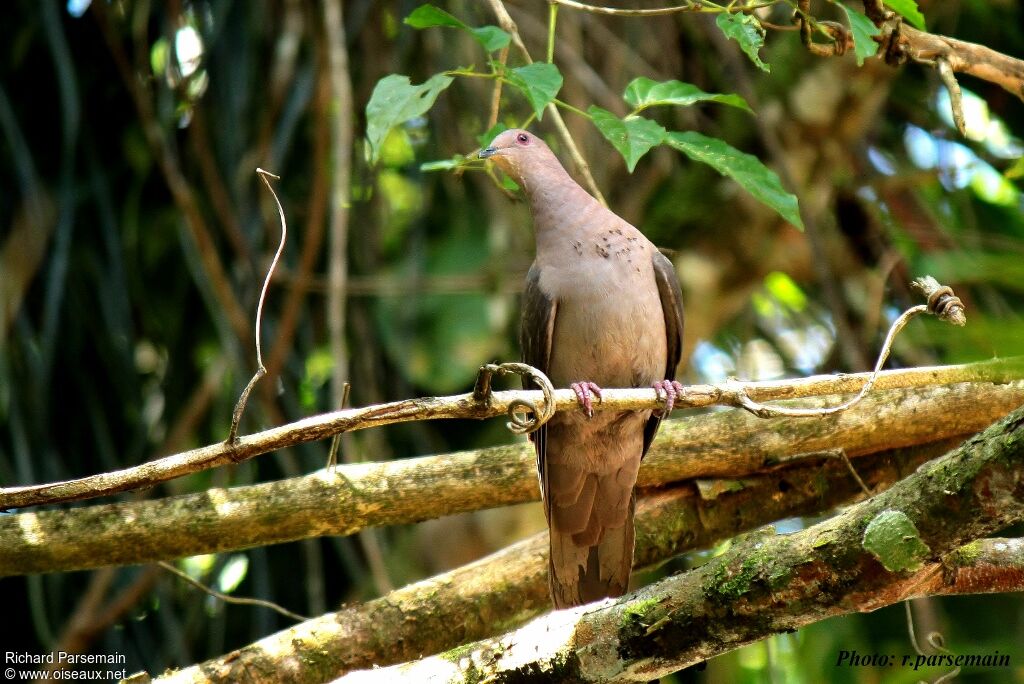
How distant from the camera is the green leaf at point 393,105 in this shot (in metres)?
2.90

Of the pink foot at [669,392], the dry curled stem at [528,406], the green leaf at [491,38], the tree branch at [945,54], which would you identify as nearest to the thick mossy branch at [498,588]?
the pink foot at [669,392]

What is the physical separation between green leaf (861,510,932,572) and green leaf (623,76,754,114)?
1.40 metres

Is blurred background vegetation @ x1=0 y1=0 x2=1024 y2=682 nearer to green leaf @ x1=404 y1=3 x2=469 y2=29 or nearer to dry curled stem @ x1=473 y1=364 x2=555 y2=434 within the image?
green leaf @ x1=404 y1=3 x2=469 y2=29

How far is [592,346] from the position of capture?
3988mm

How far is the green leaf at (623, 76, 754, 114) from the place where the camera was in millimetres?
3100

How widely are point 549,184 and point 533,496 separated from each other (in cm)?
121

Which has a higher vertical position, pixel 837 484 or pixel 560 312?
pixel 560 312

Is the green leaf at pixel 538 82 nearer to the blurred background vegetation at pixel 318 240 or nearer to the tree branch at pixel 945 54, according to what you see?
the tree branch at pixel 945 54

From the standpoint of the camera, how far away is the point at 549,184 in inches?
165

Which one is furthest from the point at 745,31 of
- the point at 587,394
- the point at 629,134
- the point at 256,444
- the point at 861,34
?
the point at 256,444

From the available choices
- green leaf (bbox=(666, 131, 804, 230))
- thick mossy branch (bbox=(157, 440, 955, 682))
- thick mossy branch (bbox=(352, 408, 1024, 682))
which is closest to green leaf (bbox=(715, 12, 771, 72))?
green leaf (bbox=(666, 131, 804, 230))

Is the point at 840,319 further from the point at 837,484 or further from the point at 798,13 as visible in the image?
the point at 798,13

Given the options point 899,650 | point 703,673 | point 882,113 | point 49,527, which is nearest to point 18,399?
point 49,527

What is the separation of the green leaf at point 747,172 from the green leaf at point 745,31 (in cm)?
39
